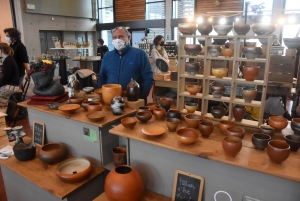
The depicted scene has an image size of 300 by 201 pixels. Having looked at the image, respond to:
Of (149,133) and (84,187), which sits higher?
(149,133)

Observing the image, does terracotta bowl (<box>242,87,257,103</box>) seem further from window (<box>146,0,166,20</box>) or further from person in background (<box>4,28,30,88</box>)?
window (<box>146,0,166,20</box>)

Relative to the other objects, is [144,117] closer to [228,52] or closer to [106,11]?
[228,52]

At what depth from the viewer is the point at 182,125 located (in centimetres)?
168

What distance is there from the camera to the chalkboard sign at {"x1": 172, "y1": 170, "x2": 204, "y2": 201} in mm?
1354

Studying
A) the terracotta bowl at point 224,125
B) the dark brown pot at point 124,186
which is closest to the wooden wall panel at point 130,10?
the terracotta bowl at point 224,125

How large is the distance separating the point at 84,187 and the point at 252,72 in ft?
4.63

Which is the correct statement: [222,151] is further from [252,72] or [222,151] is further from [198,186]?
[252,72]

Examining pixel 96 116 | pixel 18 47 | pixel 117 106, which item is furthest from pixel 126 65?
pixel 18 47

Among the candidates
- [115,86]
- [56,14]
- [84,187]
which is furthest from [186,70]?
[56,14]

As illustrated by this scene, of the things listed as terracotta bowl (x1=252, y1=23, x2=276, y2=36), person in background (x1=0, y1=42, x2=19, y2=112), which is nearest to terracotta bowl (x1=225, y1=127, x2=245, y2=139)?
terracotta bowl (x1=252, y1=23, x2=276, y2=36)

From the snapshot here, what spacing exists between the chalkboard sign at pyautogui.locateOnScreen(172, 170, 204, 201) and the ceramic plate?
253mm

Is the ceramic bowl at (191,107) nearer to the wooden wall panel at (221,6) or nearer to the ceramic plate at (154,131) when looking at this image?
the ceramic plate at (154,131)

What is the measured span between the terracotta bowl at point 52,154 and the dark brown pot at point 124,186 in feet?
2.13

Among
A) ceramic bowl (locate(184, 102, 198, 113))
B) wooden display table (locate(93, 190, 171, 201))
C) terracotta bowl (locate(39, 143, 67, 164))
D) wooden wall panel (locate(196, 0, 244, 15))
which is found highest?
wooden wall panel (locate(196, 0, 244, 15))
